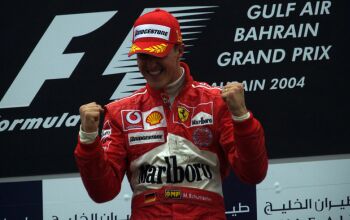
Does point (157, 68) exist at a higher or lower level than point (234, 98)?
higher

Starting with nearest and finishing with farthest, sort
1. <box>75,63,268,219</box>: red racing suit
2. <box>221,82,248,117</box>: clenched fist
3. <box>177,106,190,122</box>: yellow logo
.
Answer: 1. <box>221,82,248,117</box>: clenched fist
2. <box>75,63,268,219</box>: red racing suit
3. <box>177,106,190,122</box>: yellow logo

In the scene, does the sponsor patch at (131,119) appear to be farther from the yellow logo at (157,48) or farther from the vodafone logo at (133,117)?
the yellow logo at (157,48)

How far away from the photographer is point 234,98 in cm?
346

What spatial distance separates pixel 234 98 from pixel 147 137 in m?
0.47

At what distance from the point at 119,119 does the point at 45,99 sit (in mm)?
1681

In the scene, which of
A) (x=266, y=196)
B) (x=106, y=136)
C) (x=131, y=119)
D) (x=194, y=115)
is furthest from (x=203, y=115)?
(x=266, y=196)

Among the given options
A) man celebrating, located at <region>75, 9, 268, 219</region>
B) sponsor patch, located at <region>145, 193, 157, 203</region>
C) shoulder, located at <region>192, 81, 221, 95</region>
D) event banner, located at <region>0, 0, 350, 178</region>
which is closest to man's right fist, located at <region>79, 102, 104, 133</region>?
man celebrating, located at <region>75, 9, 268, 219</region>

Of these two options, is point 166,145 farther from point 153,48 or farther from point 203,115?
point 153,48

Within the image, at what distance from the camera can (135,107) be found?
3.83m

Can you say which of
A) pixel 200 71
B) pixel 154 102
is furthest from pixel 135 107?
pixel 200 71

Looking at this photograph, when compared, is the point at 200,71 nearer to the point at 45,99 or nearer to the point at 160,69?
the point at 45,99

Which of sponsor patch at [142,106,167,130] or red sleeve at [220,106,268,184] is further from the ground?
sponsor patch at [142,106,167,130]

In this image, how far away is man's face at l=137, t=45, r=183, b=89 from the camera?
3.67m

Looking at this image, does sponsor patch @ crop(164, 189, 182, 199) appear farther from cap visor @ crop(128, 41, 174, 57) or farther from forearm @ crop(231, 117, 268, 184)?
cap visor @ crop(128, 41, 174, 57)
